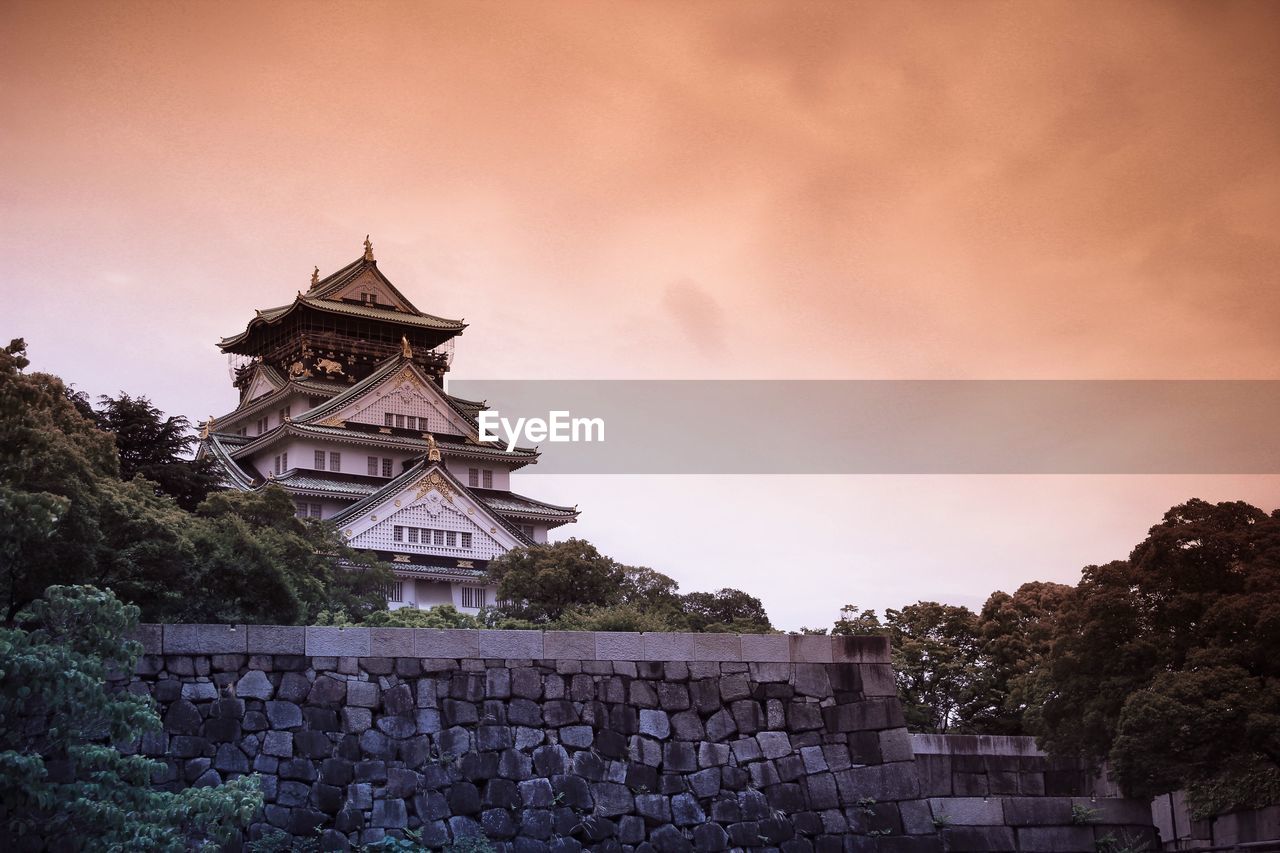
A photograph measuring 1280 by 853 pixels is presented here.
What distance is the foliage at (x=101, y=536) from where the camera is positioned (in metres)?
15.3

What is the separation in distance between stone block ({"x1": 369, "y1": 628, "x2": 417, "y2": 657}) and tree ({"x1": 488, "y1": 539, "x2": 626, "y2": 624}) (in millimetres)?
22306

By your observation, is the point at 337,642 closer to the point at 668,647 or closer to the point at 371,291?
the point at 668,647

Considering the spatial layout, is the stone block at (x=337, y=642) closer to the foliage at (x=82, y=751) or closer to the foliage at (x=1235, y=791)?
the foliage at (x=82, y=751)

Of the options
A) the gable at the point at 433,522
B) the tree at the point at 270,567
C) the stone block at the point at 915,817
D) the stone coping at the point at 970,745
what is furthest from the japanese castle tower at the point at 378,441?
the stone block at the point at 915,817

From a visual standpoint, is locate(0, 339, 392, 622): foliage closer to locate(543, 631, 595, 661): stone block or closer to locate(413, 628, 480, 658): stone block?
locate(413, 628, 480, 658): stone block

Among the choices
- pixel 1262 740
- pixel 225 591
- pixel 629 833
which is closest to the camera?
pixel 629 833

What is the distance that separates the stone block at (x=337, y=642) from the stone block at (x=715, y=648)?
351 cm

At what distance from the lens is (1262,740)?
1894 centimetres

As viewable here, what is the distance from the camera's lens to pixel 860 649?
1669 cm

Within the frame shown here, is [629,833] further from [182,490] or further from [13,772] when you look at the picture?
[182,490]

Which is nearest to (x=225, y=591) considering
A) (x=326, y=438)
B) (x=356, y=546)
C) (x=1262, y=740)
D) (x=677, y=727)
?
(x=677, y=727)

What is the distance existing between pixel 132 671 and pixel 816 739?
7.03 metres

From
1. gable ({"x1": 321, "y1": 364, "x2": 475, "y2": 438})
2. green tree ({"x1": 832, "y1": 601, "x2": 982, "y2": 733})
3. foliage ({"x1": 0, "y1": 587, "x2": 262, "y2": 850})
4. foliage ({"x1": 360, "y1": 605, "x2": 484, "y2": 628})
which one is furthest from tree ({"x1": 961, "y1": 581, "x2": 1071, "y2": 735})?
gable ({"x1": 321, "y1": 364, "x2": 475, "y2": 438})

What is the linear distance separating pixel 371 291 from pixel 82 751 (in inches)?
1845
